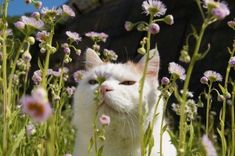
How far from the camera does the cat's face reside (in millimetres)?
2121

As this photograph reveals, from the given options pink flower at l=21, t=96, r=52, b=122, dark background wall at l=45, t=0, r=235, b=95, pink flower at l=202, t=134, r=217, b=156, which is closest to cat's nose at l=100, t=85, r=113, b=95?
pink flower at l=202, t=134, r=217, b=156

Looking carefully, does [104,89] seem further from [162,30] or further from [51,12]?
[162,30]

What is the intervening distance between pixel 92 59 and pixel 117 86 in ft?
1.52

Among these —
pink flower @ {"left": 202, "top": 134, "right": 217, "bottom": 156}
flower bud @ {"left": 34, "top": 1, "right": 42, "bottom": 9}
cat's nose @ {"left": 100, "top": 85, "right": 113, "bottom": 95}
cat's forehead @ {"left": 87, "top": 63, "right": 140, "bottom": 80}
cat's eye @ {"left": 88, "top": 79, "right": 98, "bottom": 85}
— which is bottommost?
pink flower @ {"left": 202, "top": 134, "right": 217, "bottom": 156}

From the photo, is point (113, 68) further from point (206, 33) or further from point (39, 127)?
point (206, 33)

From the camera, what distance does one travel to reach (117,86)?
2234mm

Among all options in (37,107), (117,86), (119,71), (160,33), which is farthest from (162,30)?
(37,107)

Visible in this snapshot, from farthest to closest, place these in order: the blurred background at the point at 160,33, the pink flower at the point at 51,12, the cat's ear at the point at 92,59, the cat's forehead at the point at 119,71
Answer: the blurred background at the point at 160,33, the cat's ear at the point at 92,59, the cat's forehead at the point at 119,71, the pink flower at the point at 51,12

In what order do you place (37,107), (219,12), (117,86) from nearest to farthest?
(37,107) < (219,12) < (117,86)

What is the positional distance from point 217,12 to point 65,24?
835 cm

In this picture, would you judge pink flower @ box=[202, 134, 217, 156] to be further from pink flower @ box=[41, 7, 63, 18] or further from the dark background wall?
the dark background wall

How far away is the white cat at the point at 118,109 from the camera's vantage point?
7.05 feet

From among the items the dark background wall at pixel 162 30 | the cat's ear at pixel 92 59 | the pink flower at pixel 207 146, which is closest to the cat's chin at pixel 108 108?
the cat's ear at pixel 92 59

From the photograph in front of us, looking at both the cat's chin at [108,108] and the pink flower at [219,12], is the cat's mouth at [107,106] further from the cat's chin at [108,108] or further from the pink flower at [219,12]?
the pink flower at [219,12]
